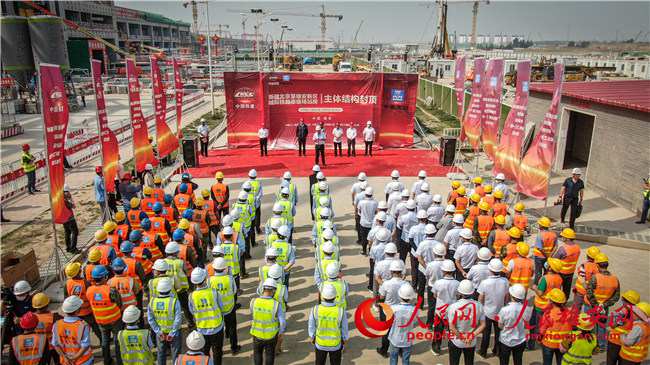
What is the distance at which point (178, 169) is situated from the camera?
17094mm

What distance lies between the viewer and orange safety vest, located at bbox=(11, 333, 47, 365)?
5449mm

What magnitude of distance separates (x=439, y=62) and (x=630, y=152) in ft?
150

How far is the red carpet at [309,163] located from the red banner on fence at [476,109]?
360 centimetres

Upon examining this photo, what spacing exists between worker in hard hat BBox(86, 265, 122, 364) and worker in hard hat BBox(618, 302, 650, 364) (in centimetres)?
677

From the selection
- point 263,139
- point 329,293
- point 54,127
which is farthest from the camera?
point 263,139

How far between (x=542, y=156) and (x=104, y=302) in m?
9.81

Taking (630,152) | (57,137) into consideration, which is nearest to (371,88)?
(630,152)

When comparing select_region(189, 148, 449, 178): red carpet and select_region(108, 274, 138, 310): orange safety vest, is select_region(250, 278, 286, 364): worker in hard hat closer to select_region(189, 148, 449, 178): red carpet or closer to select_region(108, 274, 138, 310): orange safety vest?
select_region(108, 274, 138, 310): orange safety vest

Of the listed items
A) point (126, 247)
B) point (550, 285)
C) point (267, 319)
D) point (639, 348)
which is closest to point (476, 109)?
point (550, 285)

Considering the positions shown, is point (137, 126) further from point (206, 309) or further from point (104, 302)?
point (206, 309)

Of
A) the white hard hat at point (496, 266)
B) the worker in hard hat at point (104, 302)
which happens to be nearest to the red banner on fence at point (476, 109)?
the white hard hat at point (496, 266)

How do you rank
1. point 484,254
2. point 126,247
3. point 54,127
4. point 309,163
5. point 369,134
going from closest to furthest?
point 484,254
point 126,247
point 54,127
point 309,163
point 369,134

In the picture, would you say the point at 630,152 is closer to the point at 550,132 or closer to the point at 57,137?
the point at 550,132

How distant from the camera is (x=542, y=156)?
10.8 meters
